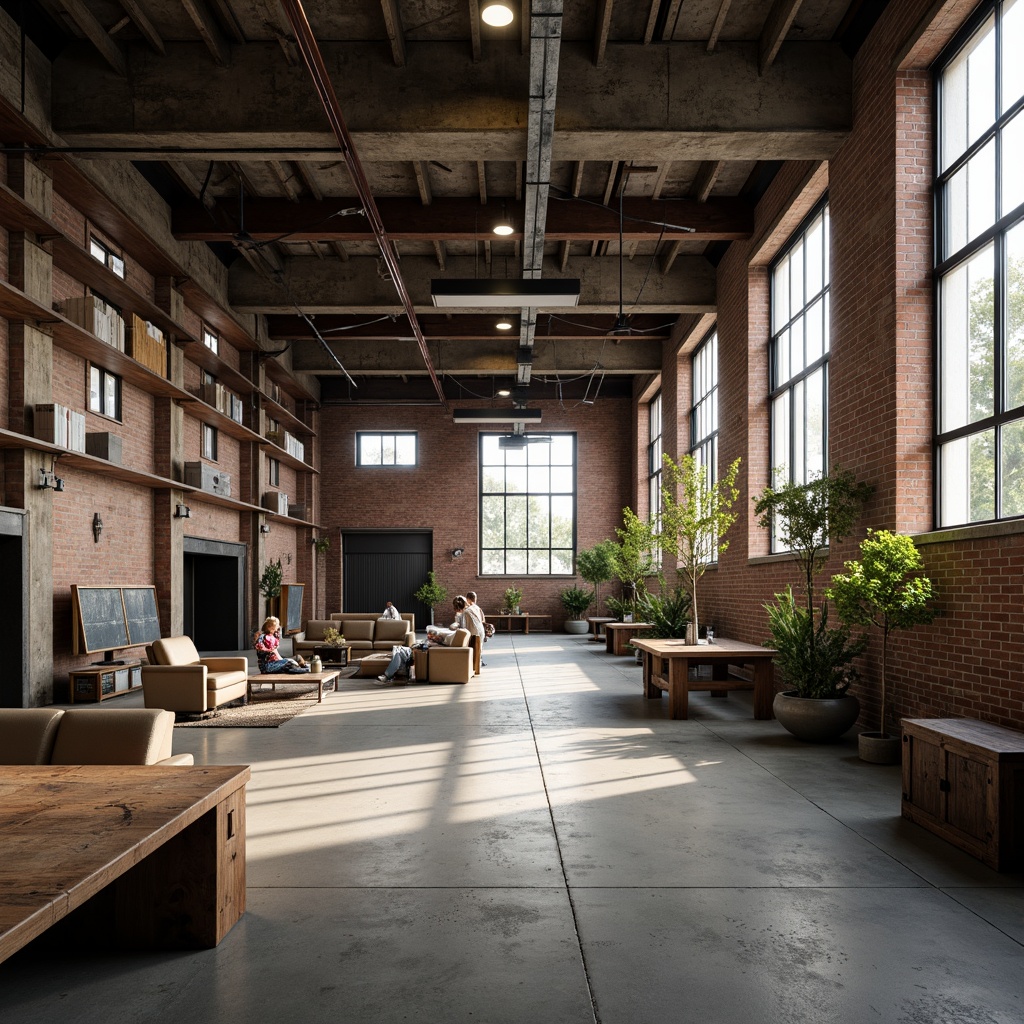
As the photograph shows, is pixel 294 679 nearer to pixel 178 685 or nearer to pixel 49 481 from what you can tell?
pixel 178 685

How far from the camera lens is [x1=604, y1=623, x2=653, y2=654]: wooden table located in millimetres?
14211

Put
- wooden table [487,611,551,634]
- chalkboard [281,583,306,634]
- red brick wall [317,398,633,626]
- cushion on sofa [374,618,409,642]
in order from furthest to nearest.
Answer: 1. red brick wall [317,398,633,626]
2. wooden table [487,611,551,634]
3. chalkboard [281,583,306,634]
4. cushion on sofa [374,618,409,642]

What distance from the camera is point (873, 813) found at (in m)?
4.60

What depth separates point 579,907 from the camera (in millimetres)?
3275

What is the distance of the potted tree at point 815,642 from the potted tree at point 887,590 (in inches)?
24.0

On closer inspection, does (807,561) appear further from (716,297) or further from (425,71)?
(716,297)

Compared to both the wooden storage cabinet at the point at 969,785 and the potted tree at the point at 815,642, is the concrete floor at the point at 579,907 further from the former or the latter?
the potted tree at the point at 815,642

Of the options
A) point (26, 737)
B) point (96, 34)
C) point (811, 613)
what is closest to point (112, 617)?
point (96, 34)

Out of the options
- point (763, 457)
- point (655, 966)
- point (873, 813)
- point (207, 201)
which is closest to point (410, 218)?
point (207, 201)

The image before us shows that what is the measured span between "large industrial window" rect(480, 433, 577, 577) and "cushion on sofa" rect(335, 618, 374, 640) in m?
6.82

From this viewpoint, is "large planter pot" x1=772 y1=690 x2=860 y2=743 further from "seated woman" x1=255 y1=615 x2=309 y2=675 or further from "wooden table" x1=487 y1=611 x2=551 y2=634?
"wooden table" x1=487 y1=611 x2=551 y2=634

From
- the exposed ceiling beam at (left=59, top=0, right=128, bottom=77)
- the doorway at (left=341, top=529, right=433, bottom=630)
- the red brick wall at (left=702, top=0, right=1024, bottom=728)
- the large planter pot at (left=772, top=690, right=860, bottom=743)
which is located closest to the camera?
the red brick wall at (left=702, top=0, right=1024, bottom=728)

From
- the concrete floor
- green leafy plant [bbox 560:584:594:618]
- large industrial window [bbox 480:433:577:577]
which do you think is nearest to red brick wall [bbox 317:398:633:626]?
large industrial window [bbox 480:433:577:577]

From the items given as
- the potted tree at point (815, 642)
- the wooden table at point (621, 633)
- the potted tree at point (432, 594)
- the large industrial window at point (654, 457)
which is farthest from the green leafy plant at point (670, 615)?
the potted tree at point (432, 594)
